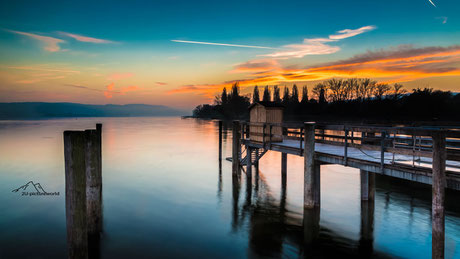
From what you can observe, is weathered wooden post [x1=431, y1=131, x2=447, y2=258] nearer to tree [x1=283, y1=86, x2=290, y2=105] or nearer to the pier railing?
the pier railing

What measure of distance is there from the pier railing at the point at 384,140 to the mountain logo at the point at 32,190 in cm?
1240

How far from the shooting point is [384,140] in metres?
8.81

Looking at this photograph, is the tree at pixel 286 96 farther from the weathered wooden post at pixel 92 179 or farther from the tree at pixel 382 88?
the weathered wooden post at pixel 92 179

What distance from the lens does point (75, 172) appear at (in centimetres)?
675

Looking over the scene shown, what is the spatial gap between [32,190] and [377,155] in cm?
1918

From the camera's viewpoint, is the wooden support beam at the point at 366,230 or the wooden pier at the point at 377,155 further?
the wooden support beam at the point at 366,230

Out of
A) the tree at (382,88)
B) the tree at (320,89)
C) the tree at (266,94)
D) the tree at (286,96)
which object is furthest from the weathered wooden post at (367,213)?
the tree at (266,94)

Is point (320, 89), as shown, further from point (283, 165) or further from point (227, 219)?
point (227, 219)

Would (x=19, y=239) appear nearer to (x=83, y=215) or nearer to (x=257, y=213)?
(x=83, y=215)

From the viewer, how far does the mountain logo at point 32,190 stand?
16.5m

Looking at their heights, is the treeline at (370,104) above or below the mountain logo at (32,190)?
above

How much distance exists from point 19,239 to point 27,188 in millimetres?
9057

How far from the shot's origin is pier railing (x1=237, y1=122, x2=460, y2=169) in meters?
6.98

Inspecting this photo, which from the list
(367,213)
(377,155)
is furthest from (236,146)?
(377,155)
